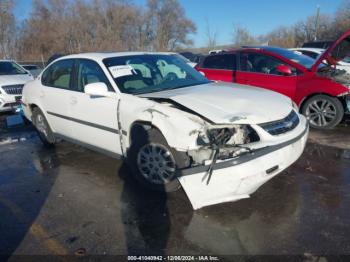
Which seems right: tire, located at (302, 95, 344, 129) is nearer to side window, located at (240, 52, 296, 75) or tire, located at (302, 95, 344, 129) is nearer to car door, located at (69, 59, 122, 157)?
side window, located at (240, 52, 296, 75)

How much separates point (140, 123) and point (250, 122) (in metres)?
1.23

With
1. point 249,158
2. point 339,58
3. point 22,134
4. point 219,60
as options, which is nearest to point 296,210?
point 249,158

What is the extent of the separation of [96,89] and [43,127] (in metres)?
2.37

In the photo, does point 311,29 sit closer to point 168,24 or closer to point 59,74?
point 168,24

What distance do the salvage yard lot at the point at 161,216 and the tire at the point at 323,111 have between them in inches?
58.7

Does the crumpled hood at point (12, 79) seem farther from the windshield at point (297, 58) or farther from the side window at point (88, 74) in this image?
the windshield at point (297, 58)

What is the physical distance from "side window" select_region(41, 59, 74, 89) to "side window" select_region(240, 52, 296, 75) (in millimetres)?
3845

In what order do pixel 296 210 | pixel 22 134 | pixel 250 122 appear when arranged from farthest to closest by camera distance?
1. pixel 22 134
2. pixel 296 210
3. pixel 250 122

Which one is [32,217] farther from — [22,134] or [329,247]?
[22,134]

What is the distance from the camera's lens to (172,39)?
5753 cm

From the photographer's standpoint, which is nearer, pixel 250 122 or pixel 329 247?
pixel 329 247

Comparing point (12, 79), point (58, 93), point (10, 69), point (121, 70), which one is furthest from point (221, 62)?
point (10, 69)

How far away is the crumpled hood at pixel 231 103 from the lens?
2.98 metres

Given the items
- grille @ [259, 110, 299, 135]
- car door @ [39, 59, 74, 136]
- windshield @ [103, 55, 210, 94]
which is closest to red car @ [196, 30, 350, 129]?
windshield @ [103, 55, 210, 94]
